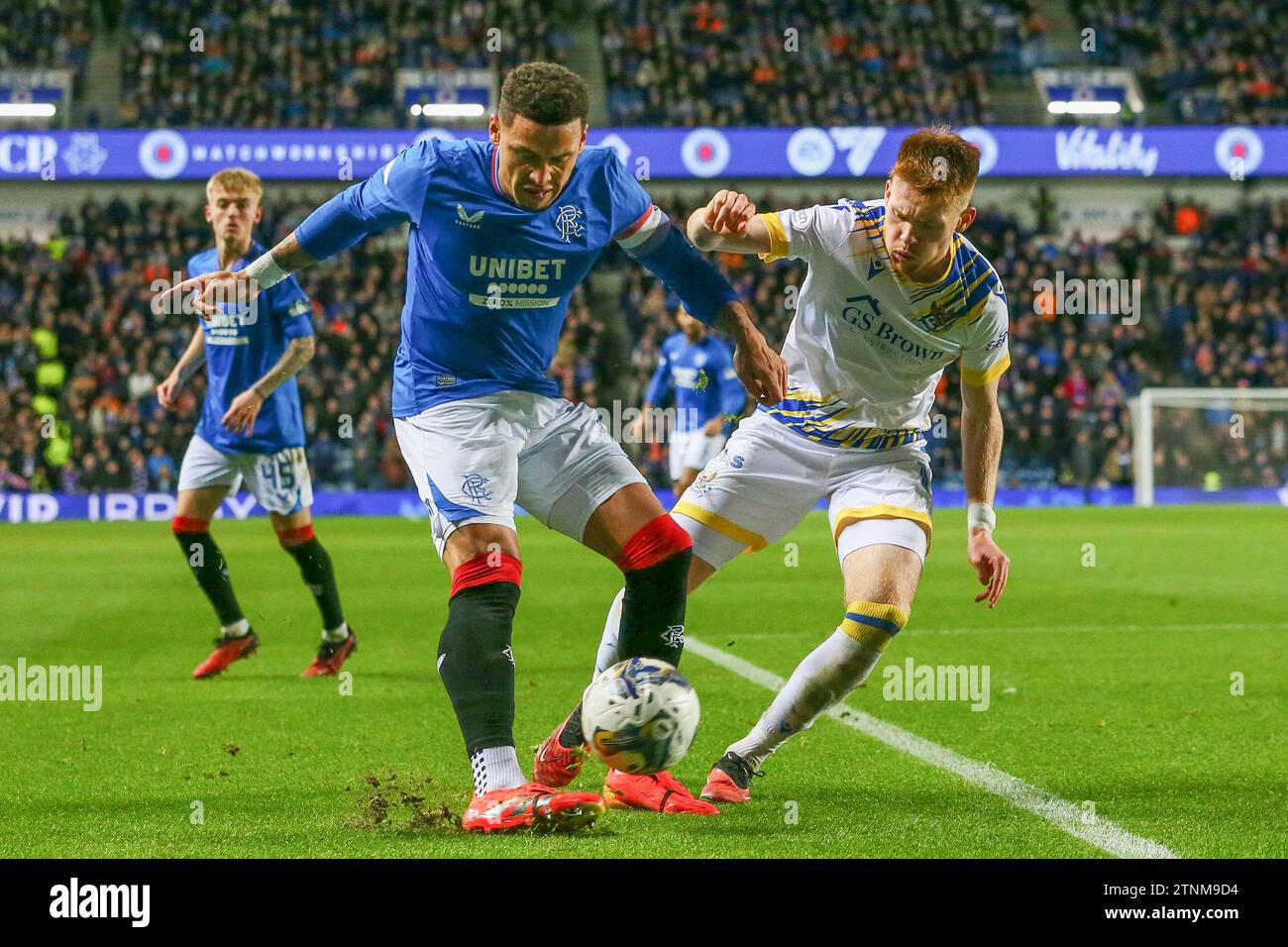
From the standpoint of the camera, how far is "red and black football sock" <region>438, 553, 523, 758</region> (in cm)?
418

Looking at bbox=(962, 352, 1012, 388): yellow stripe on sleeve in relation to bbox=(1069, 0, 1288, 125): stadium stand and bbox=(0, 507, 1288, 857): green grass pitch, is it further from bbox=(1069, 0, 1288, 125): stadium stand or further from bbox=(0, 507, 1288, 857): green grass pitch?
bbox=(1069, 0, 1288, 125): stadium stand

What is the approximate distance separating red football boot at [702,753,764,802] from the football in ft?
1.77

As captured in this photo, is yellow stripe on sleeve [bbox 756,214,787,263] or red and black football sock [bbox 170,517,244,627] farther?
red and black football sock [bbox 170,517,244,627]

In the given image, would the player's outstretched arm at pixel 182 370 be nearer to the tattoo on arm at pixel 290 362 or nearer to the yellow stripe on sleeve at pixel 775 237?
the tattoo on arm at pixel 290 362

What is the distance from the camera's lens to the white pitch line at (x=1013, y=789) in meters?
4.02

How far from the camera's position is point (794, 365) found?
207 inches

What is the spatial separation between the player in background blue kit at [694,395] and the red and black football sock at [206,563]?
21.6 feet

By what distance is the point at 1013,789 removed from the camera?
15.8 feet

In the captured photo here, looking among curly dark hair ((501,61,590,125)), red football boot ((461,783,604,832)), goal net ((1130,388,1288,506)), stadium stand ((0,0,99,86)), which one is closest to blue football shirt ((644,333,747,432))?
curly dark hair ((501,61,590,125))

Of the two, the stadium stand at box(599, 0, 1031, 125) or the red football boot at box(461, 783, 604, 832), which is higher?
the stadium stand at box(599, 0, 1031, 125)

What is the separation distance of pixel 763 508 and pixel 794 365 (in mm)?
515

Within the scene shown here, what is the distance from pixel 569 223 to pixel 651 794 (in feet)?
5.65

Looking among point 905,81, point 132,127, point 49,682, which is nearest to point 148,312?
point 132,127

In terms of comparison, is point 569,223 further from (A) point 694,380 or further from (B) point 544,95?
(A) point 694,380
